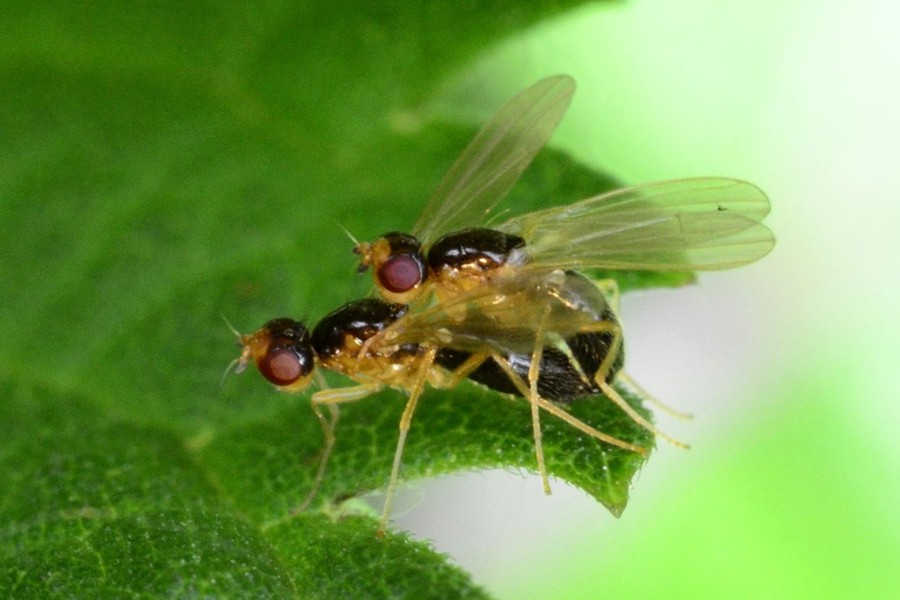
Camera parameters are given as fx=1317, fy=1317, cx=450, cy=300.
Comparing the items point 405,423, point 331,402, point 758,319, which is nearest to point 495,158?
point 331,402

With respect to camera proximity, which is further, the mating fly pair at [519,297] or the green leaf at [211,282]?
the mating fly pair at [519,297]

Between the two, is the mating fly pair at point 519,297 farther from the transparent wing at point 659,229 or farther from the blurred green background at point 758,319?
the blurred green background at point 758,319

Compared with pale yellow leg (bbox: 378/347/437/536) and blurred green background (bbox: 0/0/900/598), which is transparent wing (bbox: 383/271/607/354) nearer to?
pale yellow leg (bbox: 378/347/437/536)

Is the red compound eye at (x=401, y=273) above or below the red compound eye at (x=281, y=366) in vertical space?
above

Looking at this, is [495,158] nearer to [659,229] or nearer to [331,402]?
[659,229]

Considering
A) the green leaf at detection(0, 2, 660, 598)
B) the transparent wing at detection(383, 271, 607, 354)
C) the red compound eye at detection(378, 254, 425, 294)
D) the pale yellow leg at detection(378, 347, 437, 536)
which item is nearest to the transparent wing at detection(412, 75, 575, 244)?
the green leaf at detection(0, 2, 660, 598)

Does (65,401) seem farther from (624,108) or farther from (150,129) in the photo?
(624,108)

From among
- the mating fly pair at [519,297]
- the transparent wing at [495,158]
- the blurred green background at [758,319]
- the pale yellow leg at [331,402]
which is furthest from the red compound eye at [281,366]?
the blurred green background at [758,319]
